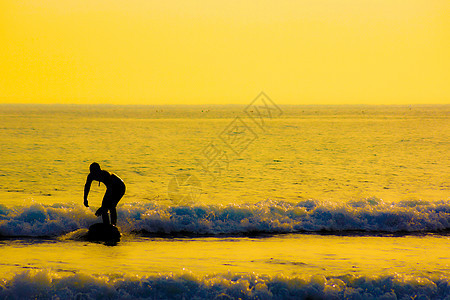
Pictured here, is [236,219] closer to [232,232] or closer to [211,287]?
[232,232]

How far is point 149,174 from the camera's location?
22578mm

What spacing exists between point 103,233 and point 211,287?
4303mm

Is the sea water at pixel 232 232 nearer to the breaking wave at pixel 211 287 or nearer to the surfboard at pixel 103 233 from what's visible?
the breaking wave at pixel 211 287

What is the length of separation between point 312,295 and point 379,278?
139cm

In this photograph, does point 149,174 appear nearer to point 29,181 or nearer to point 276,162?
point 29,181

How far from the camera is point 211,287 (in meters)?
8.92

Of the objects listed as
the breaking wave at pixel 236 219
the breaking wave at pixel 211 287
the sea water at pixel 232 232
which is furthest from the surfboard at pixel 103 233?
the breaking wave at pixel 211 287

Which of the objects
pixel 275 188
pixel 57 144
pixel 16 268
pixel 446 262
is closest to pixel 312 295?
pixel 446 262

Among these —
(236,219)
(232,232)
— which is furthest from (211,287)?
(236,219)

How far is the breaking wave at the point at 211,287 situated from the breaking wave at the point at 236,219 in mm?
4114

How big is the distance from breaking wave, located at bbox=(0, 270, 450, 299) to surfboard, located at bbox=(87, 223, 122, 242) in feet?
9.93

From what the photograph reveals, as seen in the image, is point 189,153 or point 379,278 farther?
point 189,153

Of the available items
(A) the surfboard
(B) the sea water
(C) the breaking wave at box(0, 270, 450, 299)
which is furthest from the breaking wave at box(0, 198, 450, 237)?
(C) the breaking wave at box(0, 270, 450, 299)

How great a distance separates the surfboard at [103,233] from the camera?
12117 mm
